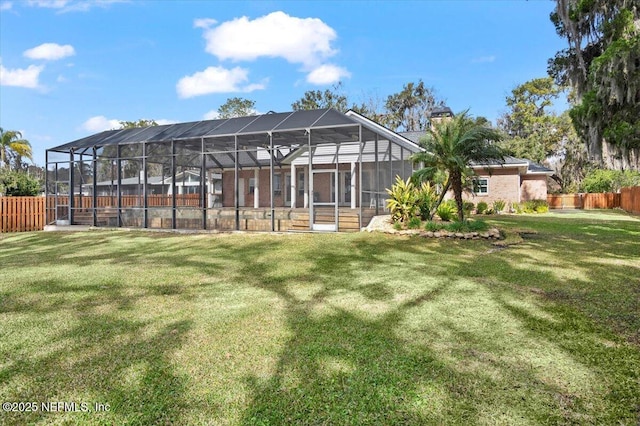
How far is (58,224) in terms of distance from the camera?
16.5 metres

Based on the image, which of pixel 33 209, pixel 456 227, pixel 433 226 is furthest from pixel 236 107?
pixel 456 227

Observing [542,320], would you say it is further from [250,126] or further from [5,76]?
[5,76]

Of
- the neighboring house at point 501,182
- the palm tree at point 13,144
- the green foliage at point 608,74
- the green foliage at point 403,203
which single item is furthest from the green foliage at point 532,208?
the palm tree at point 13,144

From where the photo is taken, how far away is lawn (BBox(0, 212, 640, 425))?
2578 mm

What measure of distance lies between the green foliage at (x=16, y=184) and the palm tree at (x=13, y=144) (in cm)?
2332

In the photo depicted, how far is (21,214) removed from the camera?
53.2ft

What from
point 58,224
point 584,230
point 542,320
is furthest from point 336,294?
point 58,224

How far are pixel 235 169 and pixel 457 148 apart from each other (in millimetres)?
7609

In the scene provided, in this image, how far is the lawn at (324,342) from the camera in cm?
258

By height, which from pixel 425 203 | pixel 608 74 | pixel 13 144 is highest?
pixel 13 144

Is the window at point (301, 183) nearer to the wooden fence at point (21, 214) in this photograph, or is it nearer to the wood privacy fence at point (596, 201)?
the wooden fence at point (21, 214)

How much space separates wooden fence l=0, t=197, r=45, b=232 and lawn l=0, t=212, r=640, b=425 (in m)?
11.2

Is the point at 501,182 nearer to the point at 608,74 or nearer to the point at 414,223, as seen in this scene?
the point at 414,223

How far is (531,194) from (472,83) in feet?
57.1
